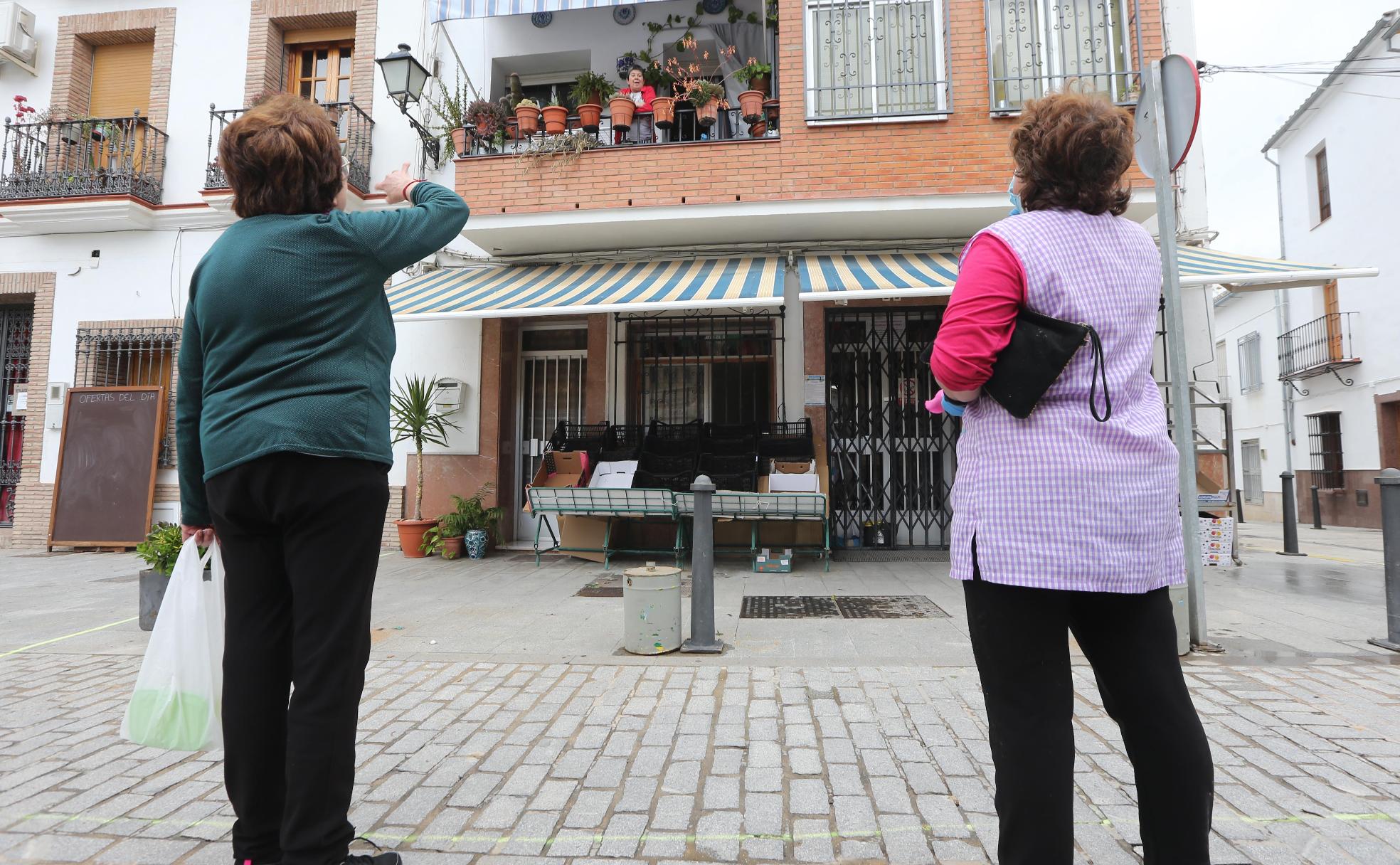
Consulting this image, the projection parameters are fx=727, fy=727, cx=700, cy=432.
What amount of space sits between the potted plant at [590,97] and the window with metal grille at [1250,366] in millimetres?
20458

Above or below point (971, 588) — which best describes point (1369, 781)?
below

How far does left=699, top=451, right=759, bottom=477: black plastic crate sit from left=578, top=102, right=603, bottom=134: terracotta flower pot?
12.5ft

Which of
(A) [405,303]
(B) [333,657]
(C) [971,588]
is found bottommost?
(B) [333,657]

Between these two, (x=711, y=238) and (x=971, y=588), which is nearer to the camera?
(x=971, y=588)

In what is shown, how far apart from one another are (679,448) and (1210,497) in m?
5.36

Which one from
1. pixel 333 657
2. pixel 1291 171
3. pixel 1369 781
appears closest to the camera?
pixel 333 657

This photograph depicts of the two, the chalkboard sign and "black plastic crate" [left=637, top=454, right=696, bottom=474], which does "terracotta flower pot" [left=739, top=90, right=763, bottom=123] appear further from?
the chalkboard sign

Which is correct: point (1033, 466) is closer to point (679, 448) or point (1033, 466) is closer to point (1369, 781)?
point (1369, 781)

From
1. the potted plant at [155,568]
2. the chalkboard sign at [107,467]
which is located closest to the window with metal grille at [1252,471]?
the potted plant at [155,568]

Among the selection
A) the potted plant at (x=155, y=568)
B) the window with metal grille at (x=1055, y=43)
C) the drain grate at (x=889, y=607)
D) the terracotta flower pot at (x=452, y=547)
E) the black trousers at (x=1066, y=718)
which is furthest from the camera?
the terracotta flower pot at (x=452, y=547)

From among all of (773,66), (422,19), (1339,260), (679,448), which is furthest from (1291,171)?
(422,19)

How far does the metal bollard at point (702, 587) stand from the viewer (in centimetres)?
414

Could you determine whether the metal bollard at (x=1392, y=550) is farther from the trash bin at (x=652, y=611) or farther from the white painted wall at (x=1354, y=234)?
the white painted wall at (x=1354, y=234)

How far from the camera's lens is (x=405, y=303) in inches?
275
